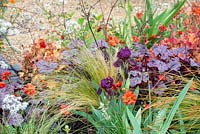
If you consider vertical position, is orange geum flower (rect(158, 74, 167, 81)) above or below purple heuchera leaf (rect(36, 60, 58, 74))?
below

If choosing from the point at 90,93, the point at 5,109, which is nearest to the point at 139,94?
the point at 90,93

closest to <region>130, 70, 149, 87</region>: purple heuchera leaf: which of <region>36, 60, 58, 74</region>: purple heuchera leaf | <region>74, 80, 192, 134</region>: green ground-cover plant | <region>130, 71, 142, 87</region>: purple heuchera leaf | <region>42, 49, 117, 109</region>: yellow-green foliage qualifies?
<region>130, 71, 142, 87</region>: purple heuchera leaf


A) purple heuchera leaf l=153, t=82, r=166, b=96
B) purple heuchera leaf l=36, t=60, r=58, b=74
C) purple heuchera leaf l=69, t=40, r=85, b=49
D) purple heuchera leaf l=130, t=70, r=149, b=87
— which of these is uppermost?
purple heuchera leaf l=69, t=40, r=85, b=49

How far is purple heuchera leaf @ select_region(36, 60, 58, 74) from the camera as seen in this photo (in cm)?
322

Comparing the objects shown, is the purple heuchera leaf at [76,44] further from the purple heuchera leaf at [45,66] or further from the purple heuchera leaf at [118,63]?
the purple heuchera leaf at [118,63]

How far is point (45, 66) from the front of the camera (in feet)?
10.7

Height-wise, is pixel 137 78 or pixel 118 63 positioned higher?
pixel 118 63

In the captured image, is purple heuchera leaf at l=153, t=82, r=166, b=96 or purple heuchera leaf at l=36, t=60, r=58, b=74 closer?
purple heuchera leaf at l=153, t=82, r=166, b=96

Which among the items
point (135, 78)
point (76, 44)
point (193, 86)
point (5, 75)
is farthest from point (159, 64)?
point (5, 75)

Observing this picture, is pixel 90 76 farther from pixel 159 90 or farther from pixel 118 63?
pixel 159 90

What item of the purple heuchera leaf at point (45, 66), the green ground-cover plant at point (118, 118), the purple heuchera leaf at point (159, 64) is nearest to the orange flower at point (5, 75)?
the purple heuchera leaf at point (45, 66)

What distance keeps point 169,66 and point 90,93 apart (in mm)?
550

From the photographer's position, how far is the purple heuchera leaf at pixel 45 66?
10.6ft

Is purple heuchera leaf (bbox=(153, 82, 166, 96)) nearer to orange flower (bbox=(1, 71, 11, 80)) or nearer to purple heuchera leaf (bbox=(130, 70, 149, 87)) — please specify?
purple heuchera leaf (bbox=(130, 70, 149, 87))
